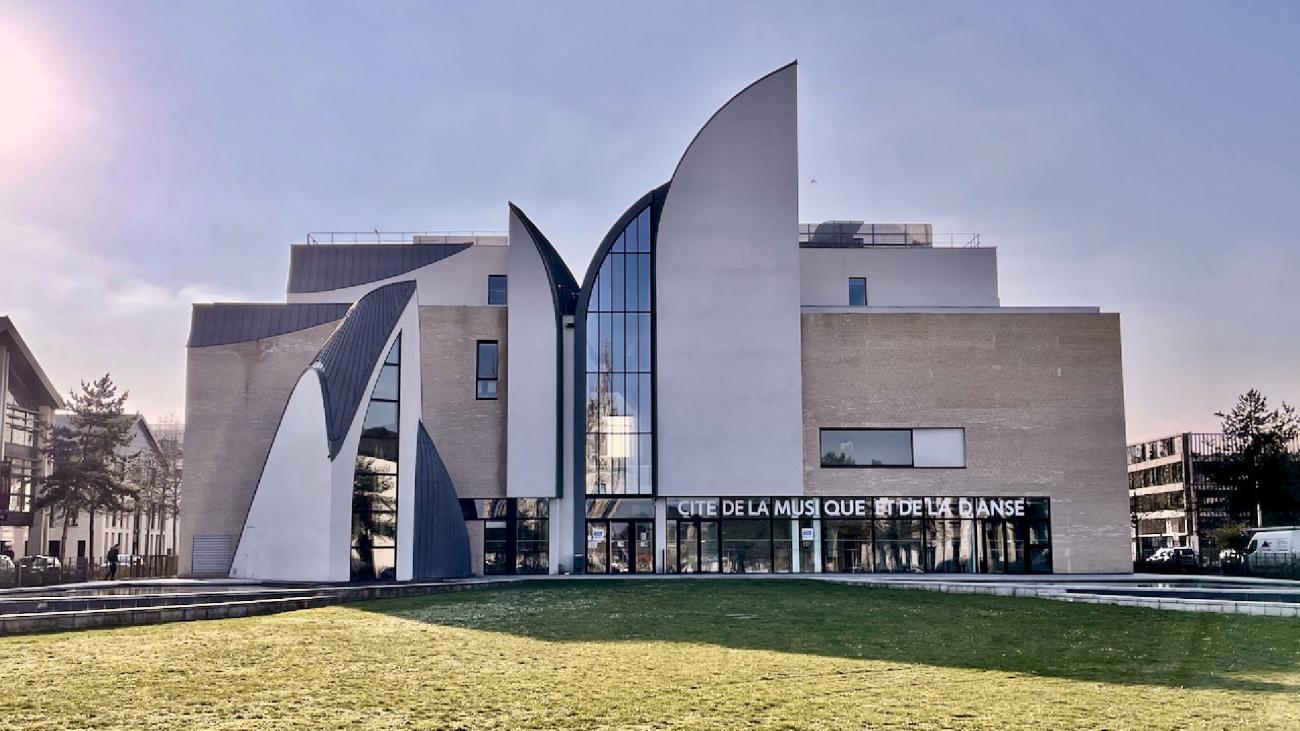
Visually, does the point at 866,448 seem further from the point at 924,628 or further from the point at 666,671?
the point at 666,671

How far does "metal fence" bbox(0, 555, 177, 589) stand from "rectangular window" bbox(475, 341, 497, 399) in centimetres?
1295

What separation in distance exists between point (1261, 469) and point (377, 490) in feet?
139

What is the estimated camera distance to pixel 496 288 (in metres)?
47.8

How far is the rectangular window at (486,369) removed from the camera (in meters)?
43.8

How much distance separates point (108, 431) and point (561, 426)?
26476 mm

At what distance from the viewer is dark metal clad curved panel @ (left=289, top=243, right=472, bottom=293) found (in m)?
48.8

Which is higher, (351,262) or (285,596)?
(351,262)

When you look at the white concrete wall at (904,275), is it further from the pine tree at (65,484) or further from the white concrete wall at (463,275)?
the pine tree at (65,484)

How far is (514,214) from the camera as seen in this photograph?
44.0 m

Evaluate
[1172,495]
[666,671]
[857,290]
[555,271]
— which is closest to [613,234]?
[555,271]

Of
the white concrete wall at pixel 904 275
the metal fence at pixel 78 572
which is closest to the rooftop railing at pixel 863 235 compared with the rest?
the white concrete wall at pixel 904 275

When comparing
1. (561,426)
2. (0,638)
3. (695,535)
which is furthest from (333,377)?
(0,638)

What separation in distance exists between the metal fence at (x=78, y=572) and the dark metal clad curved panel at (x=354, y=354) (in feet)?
30.4

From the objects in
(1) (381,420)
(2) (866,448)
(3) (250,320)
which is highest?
(3) (250,320)
